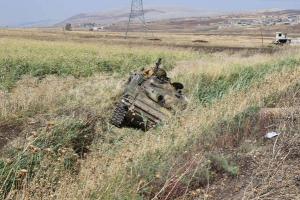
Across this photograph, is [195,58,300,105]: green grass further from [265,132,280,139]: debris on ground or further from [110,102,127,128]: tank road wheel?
[265,132,280,139]: debris on ground

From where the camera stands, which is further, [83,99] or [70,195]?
[83,99]

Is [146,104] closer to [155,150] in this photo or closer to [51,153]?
[155,150]

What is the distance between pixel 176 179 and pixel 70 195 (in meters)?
1.34

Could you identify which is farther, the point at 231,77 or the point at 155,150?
the point at 231,77

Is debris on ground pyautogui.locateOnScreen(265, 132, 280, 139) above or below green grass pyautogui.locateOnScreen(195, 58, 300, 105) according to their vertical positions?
above

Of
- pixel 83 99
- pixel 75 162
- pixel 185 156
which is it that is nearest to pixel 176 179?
pixel 185 156

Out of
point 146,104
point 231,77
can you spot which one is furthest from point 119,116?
point 231,77

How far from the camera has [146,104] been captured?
11.8 m

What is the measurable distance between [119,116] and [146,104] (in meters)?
0.62

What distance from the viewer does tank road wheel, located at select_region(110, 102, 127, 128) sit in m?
11.8

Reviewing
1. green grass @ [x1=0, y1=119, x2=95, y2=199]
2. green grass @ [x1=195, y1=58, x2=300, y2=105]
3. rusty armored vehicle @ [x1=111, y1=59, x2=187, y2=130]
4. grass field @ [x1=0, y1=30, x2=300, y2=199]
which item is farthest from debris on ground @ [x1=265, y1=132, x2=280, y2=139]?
green grass @ [x1=195, y1=58, x2=300, y2=105]

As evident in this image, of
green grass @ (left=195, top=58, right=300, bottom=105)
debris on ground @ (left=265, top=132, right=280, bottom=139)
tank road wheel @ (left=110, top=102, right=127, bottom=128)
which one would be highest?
debris on ground @ (left=265, top=132, right=280, bottom=139)

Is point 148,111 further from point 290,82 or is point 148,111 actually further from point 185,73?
point 185,73

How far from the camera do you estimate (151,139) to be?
8.59 metres
